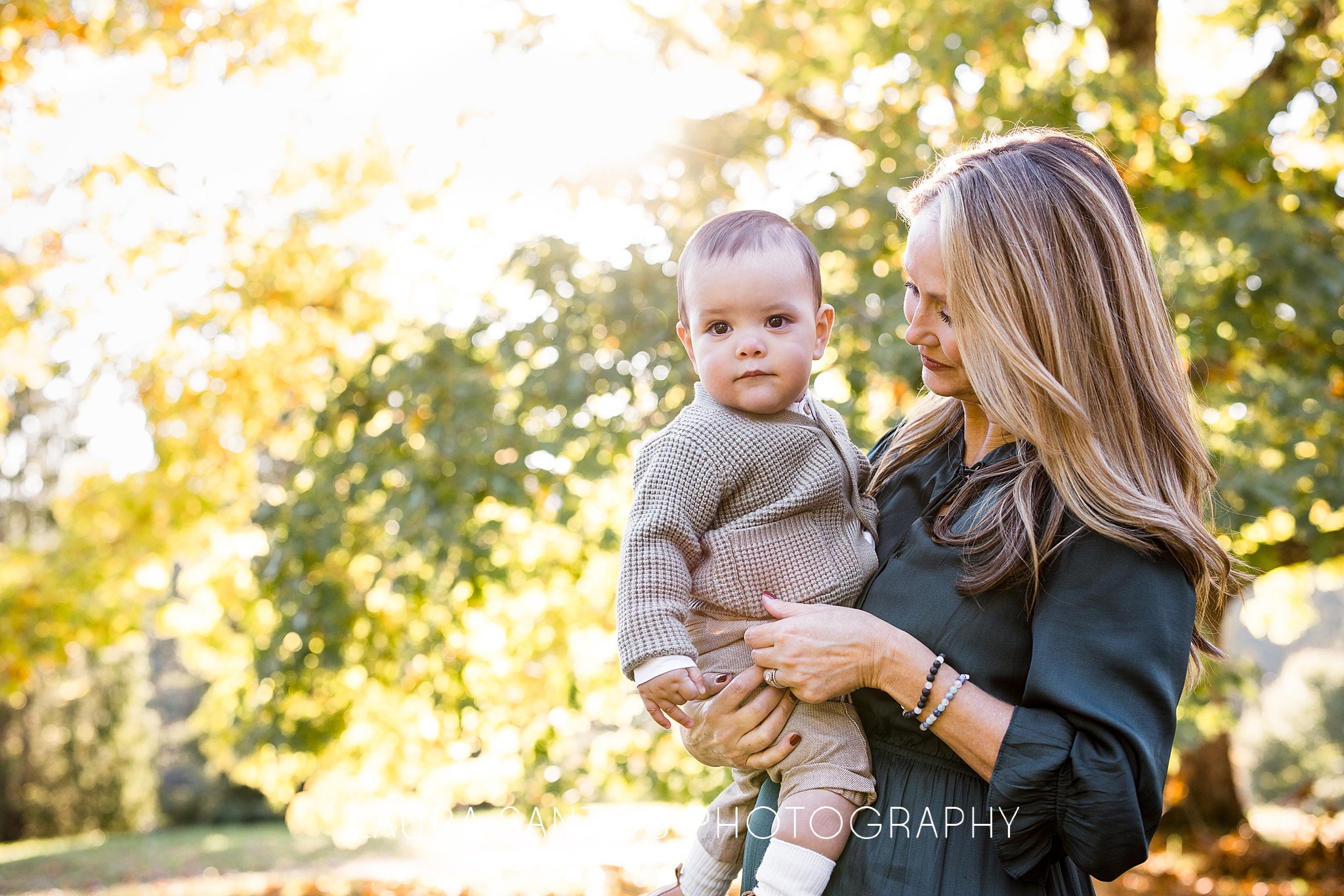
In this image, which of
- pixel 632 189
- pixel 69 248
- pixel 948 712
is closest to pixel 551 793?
pixel 632 189

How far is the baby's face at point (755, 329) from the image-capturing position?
1950mm

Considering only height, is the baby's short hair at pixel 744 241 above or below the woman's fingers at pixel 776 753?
above

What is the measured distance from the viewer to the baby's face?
195 cm

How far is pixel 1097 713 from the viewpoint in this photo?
1.54 m

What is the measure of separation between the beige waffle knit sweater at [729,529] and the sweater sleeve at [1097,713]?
0.42 meters

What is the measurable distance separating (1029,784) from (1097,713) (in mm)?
145

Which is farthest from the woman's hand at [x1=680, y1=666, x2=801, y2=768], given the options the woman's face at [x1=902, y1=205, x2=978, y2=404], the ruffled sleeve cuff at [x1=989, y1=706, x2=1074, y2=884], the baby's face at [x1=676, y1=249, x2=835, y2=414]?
the woman's face at [x1=902, y1=205, x2=978, y2=404]

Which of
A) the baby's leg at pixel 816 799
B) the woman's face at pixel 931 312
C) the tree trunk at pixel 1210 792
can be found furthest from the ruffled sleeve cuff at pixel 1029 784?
the tree trunk at pixel 1210 792

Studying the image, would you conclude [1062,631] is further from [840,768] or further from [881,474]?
[881,474]

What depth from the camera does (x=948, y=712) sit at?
1.65 meters

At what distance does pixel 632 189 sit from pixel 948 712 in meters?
3.97

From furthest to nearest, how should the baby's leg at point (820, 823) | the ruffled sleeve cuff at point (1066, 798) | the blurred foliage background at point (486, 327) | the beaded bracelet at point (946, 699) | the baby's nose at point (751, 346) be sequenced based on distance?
the blurred foliage background at point (486, 327) < the baby's nose at point (751, 346) < the baby's leg at point (820, 823) < the beaded bracelet at point (946, 699) < the ruffled sleeve cuff at point (1066, 798)

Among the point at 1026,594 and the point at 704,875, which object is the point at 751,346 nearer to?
the point at 1026,594

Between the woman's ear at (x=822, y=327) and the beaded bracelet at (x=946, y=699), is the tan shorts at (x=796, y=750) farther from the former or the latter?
the woman's ear at (x=822, y=327)
